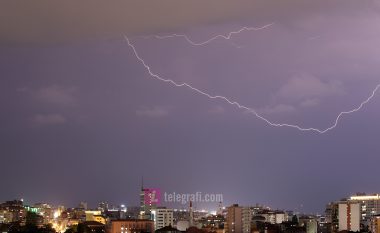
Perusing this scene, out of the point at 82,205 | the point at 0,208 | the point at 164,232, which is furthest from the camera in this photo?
the point at 82,205

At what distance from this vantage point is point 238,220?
31.1m

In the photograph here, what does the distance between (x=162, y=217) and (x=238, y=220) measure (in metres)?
6.88

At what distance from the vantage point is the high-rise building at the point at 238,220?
30.8m

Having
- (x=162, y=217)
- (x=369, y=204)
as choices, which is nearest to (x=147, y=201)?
(x=162, y=217)

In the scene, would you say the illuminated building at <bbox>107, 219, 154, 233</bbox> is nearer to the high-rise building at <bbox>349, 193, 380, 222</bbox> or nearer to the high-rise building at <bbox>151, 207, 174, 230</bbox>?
the high-rise building at <bbox>151, 207, 174, 230</bbox>

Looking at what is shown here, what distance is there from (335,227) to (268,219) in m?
9.76

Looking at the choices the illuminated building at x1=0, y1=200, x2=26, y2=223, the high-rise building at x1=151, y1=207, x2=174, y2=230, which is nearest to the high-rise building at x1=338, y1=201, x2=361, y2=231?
the high-rise building at x1=151, y1=207, x2=174, y2=230

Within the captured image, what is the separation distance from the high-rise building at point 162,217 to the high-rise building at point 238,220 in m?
5.66

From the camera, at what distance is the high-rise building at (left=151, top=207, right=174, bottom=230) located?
3653 centimetres

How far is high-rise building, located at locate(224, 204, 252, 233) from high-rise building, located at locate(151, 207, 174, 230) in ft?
18.6

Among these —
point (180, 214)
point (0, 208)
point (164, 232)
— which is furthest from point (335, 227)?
point (0, 208)

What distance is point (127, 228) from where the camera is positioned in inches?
1209

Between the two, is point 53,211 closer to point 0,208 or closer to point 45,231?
point 0,208

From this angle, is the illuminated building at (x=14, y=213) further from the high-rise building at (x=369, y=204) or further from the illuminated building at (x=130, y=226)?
the high-rise building at (x=369, y=204)
